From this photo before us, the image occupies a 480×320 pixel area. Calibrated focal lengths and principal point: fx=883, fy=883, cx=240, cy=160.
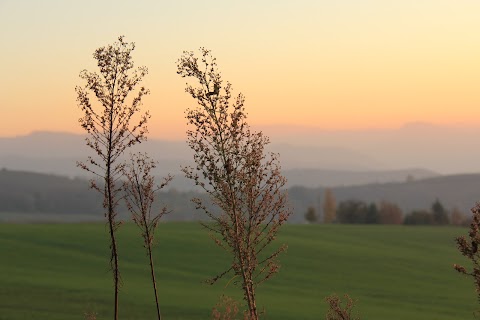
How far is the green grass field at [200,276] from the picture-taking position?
52125 mm

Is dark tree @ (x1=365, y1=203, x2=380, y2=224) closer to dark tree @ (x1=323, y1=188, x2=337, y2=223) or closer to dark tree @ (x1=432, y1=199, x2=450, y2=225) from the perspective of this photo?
dark tree @ (x1=432, y1=199, x2=450, y2=225)

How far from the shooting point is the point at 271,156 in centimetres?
2030

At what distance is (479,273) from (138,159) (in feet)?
44.4

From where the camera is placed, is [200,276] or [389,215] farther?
[389,215]

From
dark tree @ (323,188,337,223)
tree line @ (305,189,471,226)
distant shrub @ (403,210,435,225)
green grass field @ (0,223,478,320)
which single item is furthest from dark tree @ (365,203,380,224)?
green grass field @ (0,223,478,320)

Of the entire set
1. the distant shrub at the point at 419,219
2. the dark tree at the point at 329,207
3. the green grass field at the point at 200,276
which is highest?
the dark tree at the point at 329,207

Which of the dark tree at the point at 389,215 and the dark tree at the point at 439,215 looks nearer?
the dark tree at the point at 439,215

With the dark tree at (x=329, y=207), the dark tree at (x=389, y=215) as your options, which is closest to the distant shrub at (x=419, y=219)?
the dark tree at (x=389, y=215)

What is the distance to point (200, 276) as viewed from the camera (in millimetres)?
68625

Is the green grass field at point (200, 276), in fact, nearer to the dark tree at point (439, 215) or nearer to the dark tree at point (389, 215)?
the dark tree at point (439, 215)

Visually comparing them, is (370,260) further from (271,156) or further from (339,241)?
(271,156)

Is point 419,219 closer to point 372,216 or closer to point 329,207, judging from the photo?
point 372,216

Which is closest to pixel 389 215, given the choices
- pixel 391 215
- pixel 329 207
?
pixel 391 215

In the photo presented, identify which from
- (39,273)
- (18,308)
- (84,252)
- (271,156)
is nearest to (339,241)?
(84,252)
